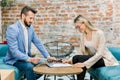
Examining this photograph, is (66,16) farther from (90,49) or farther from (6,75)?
(6,75)

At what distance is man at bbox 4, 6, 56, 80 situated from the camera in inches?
150

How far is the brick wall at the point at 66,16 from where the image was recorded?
583 cm


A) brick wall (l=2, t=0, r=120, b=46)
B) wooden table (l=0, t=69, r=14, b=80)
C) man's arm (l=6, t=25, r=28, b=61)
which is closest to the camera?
wooden table (l=0, t=69, r=14, b=80)

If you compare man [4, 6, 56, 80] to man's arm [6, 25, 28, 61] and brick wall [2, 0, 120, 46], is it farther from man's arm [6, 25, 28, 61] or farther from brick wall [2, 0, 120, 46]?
brick wall [2, 0, 120, 46]

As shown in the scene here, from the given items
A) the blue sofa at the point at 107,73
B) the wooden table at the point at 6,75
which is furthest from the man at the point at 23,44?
the blue sofa at the point at 107,73

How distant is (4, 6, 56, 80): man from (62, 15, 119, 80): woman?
495 millimetres

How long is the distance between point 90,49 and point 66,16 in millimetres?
2009


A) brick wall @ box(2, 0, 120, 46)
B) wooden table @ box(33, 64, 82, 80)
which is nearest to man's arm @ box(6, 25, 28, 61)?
wooden table @ box(33, 64, 82, 80)

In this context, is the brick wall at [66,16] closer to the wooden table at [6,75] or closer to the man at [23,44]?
the man at [23,44]

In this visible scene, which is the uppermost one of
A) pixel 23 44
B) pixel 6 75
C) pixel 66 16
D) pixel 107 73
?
pixel 66 16

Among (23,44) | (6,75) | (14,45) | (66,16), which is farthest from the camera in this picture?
(66,16)

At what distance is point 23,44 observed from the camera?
13.2 ft

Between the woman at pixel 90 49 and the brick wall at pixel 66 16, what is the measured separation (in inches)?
72.4

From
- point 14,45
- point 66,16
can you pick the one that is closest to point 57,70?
point 14,45
